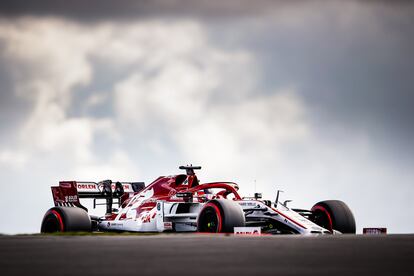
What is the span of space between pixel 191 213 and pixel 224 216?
3.15m

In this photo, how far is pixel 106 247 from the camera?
9.55 m

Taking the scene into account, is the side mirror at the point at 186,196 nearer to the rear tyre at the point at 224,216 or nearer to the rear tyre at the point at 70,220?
the rear tyre at the point at 224,216

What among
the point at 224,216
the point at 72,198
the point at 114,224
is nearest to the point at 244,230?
the point at 224,216

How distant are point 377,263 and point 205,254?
1925mm

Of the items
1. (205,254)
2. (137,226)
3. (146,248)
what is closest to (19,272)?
(205,254)

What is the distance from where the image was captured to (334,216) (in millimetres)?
20953

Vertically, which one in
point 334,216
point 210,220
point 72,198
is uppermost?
point 72,198

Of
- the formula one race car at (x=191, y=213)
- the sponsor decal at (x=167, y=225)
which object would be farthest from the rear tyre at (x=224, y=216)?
the sponsor decal at (x=167, y=225)

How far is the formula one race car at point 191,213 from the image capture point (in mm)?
18531

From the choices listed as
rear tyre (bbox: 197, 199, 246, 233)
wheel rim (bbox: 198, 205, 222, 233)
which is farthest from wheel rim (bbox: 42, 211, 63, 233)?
rear tyre (bbox: 197, 199, 246, 233)

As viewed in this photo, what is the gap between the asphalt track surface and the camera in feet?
21.0

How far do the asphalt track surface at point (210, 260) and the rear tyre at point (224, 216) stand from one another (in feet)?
25.0

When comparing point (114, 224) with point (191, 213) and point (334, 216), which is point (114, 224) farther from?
point (334, 216)

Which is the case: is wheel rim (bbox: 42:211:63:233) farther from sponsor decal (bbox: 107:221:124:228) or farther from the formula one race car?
sponsor decal (bbox: 107:221:124:228)
